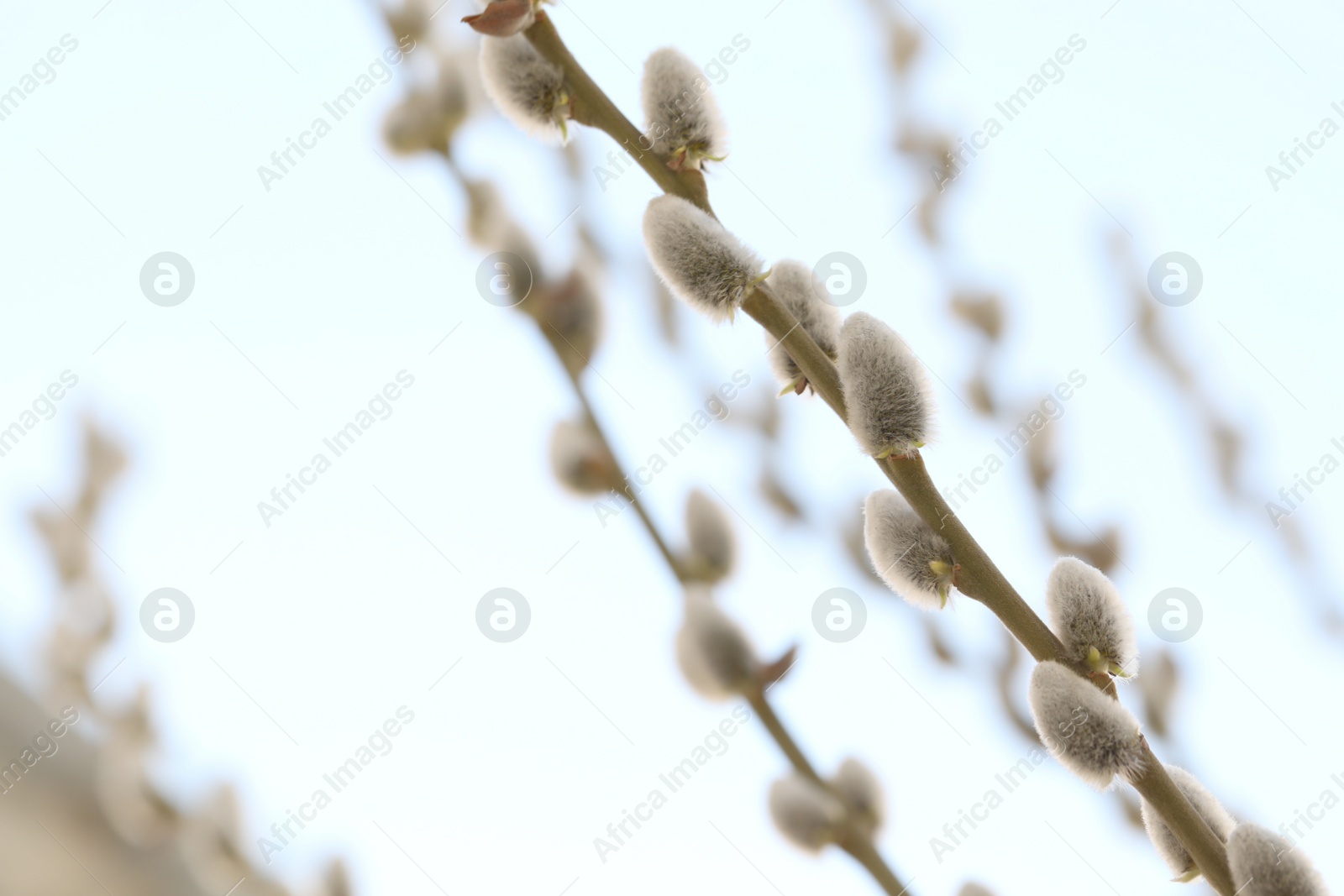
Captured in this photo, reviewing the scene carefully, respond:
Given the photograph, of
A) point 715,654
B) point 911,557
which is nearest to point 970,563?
point 911,557

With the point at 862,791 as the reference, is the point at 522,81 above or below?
above

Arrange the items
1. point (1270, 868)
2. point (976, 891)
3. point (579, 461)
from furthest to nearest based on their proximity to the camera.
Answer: point (579, 461) < point (976, 891) < point (1270, 868)

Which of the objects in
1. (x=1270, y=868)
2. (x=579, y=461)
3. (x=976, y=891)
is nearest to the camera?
(x=1270, y=868)

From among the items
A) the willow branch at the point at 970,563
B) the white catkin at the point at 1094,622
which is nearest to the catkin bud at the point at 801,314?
the willow branch at the point at 970,563

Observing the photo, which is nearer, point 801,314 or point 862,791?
point 801,314

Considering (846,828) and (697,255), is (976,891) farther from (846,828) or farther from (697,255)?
(697,255)
